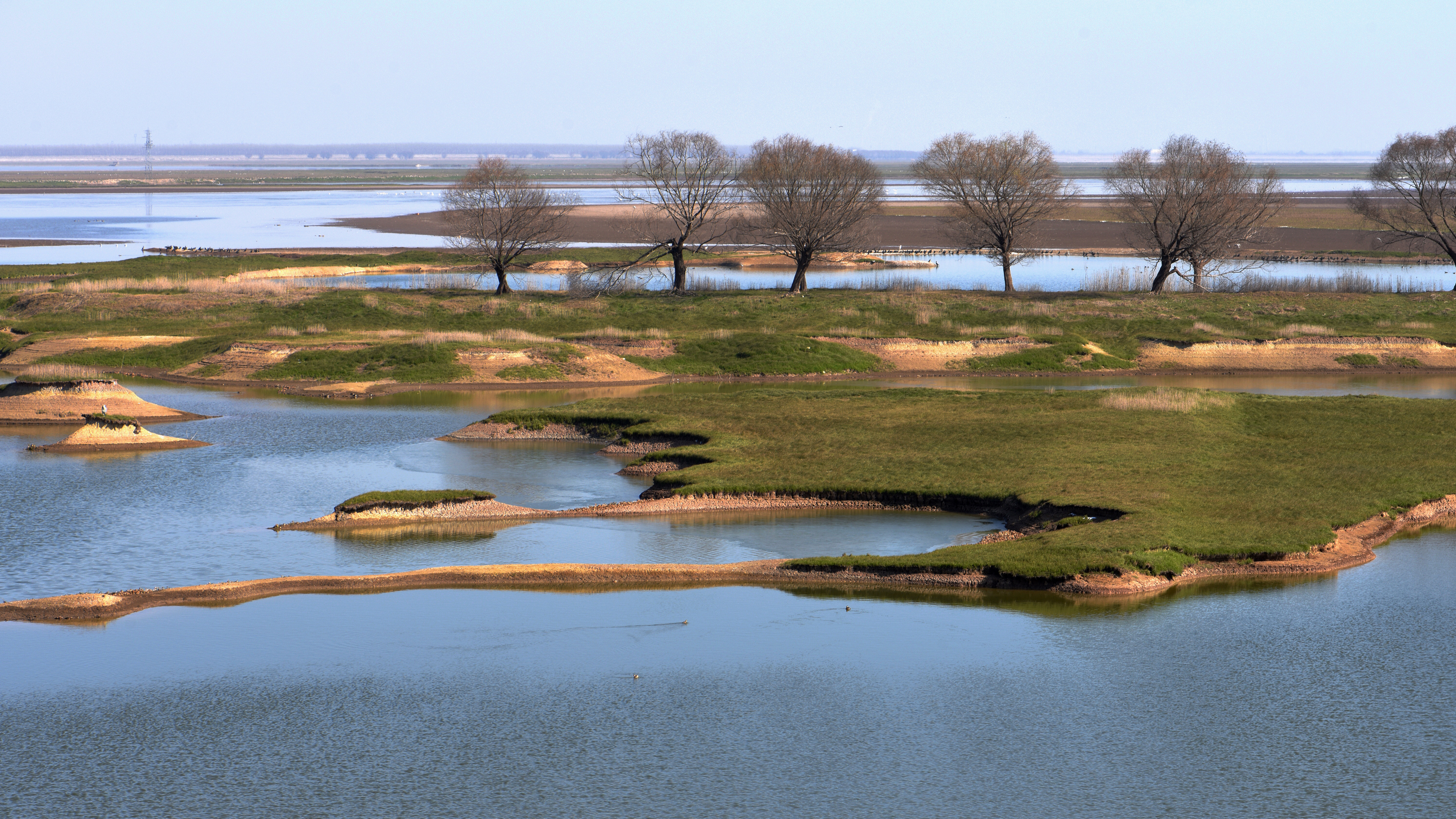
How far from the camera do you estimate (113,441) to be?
44.7 m

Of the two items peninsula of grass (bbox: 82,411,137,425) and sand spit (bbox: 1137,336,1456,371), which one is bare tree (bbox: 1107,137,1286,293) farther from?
peninsula of grass (bbox: 82,411,137,425)

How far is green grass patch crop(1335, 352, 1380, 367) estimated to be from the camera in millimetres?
67812

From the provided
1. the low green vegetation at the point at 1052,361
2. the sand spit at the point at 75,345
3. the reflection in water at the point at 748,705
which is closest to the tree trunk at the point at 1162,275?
the low green vegetation at the point at 1052,361

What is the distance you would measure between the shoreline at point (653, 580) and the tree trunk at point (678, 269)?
55775 millimetres

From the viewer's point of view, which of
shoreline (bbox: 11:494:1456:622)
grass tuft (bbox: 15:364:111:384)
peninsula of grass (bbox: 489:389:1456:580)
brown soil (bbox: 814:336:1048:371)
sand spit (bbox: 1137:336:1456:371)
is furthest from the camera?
sand spit (bbox: 1137:336:1456:371)

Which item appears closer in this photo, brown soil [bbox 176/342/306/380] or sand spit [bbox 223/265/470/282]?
brown soil [bbox 176/342/306/380]

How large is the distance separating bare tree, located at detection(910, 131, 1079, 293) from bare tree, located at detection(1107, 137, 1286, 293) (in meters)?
5.03

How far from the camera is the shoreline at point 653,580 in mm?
26922

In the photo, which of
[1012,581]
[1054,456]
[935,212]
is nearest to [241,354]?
[1054,456]

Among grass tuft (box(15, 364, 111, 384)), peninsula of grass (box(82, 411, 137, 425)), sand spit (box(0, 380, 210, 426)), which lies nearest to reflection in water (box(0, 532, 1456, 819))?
peninsula of grass (box(82, 411, 137, 425))

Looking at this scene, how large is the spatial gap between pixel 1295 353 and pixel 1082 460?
3729 cm

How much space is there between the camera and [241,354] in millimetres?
63750

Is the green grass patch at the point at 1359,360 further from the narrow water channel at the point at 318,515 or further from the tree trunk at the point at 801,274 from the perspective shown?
the narrow water channel at the point at 318,515

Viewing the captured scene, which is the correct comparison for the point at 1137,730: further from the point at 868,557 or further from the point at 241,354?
the point at 241,354
